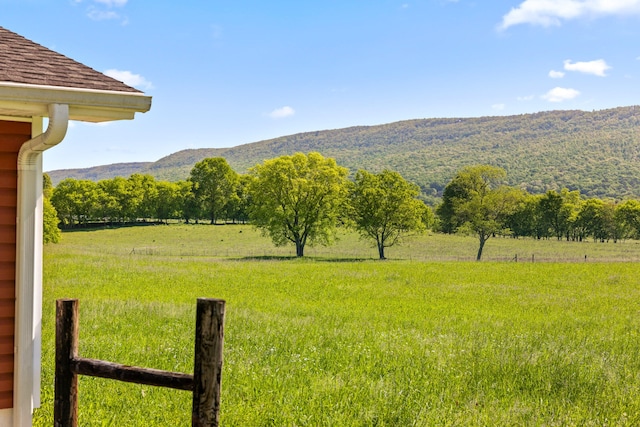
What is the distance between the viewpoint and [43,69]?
5512 mm

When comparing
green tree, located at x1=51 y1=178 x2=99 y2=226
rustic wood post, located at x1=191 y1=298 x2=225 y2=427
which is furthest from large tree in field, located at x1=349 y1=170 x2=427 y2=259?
rustic wood post, located at x1=191 y1=298 x2=225 y2=427

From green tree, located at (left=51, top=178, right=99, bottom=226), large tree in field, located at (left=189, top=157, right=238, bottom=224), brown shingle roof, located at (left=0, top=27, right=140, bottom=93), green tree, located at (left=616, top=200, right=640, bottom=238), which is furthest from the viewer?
green tree, located at (left=616, top=200, right=640, bottom=238)

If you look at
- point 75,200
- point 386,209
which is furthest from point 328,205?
point 75,200

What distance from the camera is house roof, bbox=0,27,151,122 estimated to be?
499 cm

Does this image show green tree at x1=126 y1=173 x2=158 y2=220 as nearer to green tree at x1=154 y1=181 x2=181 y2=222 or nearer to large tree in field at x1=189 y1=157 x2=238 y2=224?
green tree at x1=154 y1=181 x2=181 y2=222

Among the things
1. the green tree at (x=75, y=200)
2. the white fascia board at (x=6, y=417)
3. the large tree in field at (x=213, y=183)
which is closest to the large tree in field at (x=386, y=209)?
the large tree in field at (x=213, y=183)

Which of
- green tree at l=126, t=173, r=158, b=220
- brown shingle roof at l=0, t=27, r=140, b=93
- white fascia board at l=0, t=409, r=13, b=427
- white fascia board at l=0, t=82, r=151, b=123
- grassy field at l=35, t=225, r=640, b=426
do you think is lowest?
grassy field at l=35, t=225, r=640, b=426

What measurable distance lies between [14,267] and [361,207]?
5712 centimetres

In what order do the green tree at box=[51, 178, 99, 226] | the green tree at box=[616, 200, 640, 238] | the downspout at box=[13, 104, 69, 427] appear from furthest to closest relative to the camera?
1. the green tree at box=[616, 200, 640, 238]
2. the green tree at box=[51, 178, 99, 226]
3. the downspout at box=[13, 104, 69, 427]

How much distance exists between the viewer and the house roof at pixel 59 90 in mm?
4988

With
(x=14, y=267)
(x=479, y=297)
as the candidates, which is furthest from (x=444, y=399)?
(x=479, y=297)

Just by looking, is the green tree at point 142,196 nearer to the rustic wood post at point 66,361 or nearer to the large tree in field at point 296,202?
the large tree in field at point 296,202

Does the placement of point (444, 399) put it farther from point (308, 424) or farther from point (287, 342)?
point (287, 342)

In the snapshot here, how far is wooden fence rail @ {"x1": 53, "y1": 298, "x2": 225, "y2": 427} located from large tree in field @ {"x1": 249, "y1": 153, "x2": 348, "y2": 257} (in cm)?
5471
